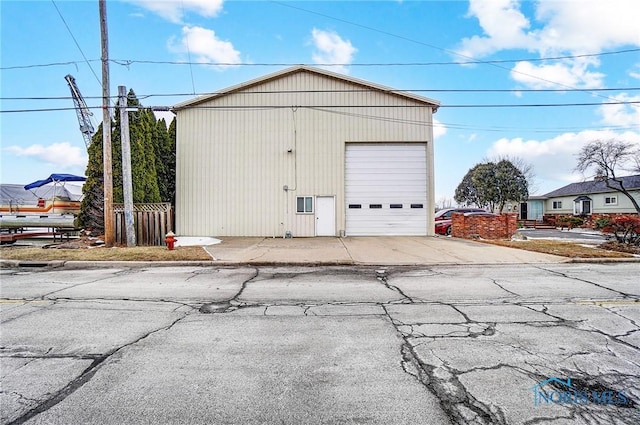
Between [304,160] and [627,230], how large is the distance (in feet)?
45.9

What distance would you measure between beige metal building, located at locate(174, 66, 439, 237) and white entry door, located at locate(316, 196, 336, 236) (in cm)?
5

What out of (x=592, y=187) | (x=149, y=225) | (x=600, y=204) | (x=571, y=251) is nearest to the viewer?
(x=571, y=251)

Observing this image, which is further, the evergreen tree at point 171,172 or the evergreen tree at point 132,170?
the evergreen tree at point 171,172

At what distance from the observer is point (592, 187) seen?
111 feet

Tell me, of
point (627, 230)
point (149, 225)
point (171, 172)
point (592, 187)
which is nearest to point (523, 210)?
point (592, 187)

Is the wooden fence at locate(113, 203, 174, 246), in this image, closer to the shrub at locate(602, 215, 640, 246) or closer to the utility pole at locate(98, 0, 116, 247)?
the utility pole at locate(98, 0, 116, 247)

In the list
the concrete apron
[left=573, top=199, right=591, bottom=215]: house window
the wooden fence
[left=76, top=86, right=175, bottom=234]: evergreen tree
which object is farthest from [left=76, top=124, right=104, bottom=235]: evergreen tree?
[left=573, top=199, right=591, bottom=215]: house window

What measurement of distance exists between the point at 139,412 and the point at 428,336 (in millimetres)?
3074

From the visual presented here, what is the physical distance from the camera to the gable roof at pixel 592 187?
100 ft

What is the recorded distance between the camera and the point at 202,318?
4773 mm

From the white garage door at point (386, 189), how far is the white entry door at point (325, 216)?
782mm

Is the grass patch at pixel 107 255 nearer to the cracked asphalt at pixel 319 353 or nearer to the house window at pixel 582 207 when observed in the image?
the cracked asphalt at pixel 319 353

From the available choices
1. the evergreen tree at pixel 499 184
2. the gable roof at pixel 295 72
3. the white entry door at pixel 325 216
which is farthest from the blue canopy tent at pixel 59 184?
the evergreen tree at pixel 499 184

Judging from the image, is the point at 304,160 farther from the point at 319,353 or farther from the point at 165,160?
the point at 319,353
